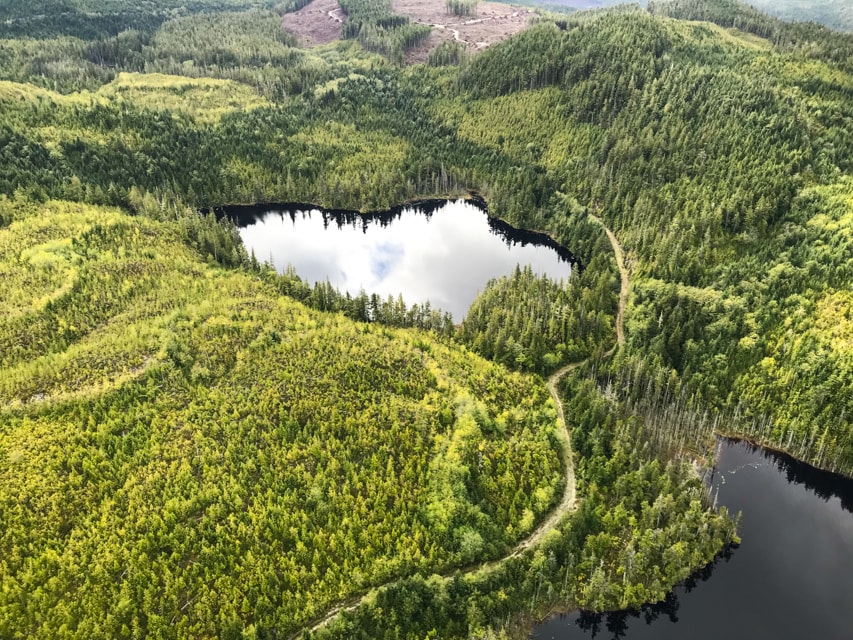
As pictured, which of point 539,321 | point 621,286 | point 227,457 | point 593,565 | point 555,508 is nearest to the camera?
point 593,565

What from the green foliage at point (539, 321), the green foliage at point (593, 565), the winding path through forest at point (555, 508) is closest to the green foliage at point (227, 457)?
the winding path through forest at point (555, 508)

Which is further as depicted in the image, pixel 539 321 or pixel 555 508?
pixel 539 321

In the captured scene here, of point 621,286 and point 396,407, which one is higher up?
point 621,286

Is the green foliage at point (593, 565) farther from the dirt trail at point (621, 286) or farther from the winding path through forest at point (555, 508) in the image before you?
the dirt trail at point (621, 286)

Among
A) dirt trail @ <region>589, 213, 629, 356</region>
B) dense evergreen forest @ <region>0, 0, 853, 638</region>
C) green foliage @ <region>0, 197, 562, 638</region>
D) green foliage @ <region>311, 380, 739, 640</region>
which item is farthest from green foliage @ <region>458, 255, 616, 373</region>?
green foliage @ <region>311, 380, 739, 640</region>

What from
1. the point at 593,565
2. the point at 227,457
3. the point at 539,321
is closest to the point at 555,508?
the point at 593,565

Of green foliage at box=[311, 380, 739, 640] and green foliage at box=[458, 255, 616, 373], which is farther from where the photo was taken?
green foliage at box=[458, 255, 616, 373]

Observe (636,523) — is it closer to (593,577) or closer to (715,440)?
(593,577)

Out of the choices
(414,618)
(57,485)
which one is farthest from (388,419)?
(57,485)

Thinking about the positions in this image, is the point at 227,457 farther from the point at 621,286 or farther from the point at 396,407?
the point at 621,286

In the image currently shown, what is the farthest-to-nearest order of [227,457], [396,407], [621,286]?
1. [621,286]
2. [396,407]
3. [227,457]

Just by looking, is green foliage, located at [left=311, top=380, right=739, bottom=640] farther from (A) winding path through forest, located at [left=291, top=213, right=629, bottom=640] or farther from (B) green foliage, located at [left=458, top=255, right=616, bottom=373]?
(B) green foliage, located at [left=458, top=255, right=616, bottom=373]
